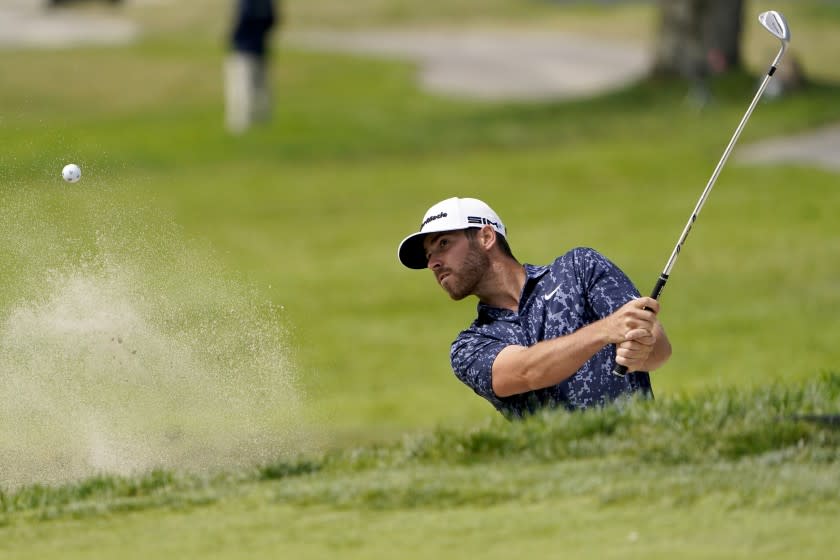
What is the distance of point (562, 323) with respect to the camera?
6.42m

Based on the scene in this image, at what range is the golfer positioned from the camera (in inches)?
251

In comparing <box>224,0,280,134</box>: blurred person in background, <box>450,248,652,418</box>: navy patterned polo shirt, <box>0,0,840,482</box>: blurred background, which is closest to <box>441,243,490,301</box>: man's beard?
<box>450,248,652,418</box>: navy patterned polo shirt

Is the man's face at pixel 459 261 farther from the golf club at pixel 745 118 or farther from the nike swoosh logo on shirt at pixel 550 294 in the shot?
the golf club at pixel 745 118

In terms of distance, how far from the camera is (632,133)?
2616cm

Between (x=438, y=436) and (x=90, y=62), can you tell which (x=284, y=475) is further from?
(x=90, y=62)

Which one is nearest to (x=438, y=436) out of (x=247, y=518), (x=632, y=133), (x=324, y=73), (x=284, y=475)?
(x=284, y=475)

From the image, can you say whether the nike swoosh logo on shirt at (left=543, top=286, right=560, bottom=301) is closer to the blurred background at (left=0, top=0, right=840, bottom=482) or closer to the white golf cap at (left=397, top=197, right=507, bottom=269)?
the white golf cap at (left=397, top=197, right=507, bottom=269)

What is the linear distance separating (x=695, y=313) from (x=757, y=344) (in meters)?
1.44

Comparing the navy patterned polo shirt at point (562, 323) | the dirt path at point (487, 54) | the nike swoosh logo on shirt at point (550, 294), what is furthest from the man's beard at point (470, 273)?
the dirt path at point (487, 54)

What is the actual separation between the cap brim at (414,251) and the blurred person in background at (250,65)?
2176 centimetres

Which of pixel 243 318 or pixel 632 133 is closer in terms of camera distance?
pixel 243 318

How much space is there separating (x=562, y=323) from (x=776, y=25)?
1.61 meters

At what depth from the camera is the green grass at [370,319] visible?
17.7 feet

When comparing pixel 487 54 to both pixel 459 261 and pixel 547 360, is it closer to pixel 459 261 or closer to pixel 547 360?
pixel 459 261
